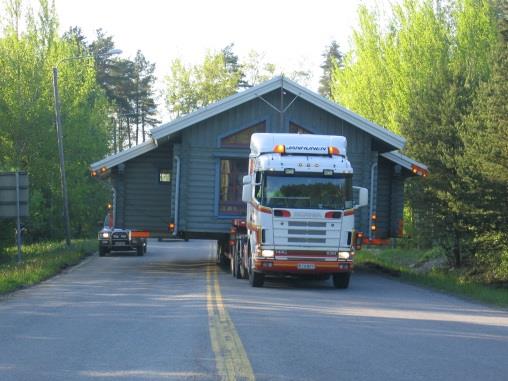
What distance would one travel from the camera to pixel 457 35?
42781 millimetres

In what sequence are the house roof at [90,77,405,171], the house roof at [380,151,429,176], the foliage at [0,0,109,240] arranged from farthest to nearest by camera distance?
the foliage at [0,0,109,240] → the house roof at [90,77,405,171] → the house roof at [380,151,429,176]

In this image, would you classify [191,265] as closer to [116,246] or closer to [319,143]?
[116,246]

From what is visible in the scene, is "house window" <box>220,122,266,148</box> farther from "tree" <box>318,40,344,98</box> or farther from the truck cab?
"tree" <box>318,40,344,98</box>

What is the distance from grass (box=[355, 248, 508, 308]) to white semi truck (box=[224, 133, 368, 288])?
11.0 ft

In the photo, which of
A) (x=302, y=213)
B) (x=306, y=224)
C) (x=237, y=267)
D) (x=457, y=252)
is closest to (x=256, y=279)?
(x=306, y=224)

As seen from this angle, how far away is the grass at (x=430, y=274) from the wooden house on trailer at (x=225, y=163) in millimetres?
1959

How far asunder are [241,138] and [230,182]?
1.59 metres

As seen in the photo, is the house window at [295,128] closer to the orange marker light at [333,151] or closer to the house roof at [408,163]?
the house roof at [408,163]

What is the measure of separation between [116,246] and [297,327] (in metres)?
25.7

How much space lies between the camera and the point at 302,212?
19984 millimetres

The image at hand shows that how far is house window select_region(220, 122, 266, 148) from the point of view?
27.6 m

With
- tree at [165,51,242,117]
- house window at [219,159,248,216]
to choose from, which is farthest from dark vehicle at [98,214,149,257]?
tree at [165,51,242,117]

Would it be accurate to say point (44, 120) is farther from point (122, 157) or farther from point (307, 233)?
point (307, 233)

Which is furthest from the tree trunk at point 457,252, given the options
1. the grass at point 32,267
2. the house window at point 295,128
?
the grass at point 32,267
